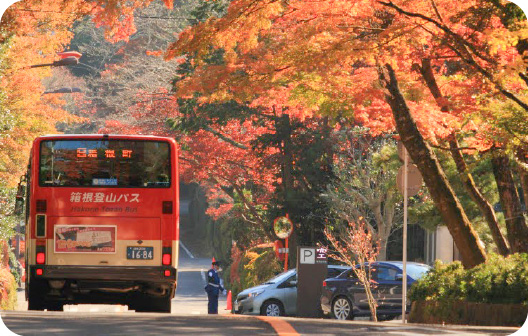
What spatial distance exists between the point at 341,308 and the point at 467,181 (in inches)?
239

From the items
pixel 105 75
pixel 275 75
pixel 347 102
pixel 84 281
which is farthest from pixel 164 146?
pixel 105 75

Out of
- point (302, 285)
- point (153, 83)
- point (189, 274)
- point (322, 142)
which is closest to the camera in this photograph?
point (302, 285)

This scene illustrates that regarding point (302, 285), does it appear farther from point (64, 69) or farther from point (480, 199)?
point (64, 69)

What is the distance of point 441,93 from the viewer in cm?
2002

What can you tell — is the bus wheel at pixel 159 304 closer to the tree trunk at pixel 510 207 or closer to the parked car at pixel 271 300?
the tree trunk at pixel 510 207

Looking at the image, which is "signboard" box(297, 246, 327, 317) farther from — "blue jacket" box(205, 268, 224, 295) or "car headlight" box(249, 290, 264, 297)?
"blue jacket" box(205, 268, 224, 295)

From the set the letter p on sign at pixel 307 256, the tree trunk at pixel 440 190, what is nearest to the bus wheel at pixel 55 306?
the tree trunk at pixel 440 190

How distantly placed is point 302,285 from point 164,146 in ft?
33.3

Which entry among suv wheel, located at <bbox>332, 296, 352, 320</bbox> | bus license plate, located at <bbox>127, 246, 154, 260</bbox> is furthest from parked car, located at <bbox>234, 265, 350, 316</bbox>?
bus license plate, located at <bbox>127, 246, 154, 260</bbox>

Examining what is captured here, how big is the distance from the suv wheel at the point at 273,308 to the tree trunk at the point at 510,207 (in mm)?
7991

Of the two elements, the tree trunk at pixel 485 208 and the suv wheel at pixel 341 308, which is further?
the suv wheel at pixel 341 308

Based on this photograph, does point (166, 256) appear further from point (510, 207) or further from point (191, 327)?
point (510, 207)

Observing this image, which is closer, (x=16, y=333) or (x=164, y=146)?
(x=16, y=333)

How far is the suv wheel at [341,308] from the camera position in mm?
23047
